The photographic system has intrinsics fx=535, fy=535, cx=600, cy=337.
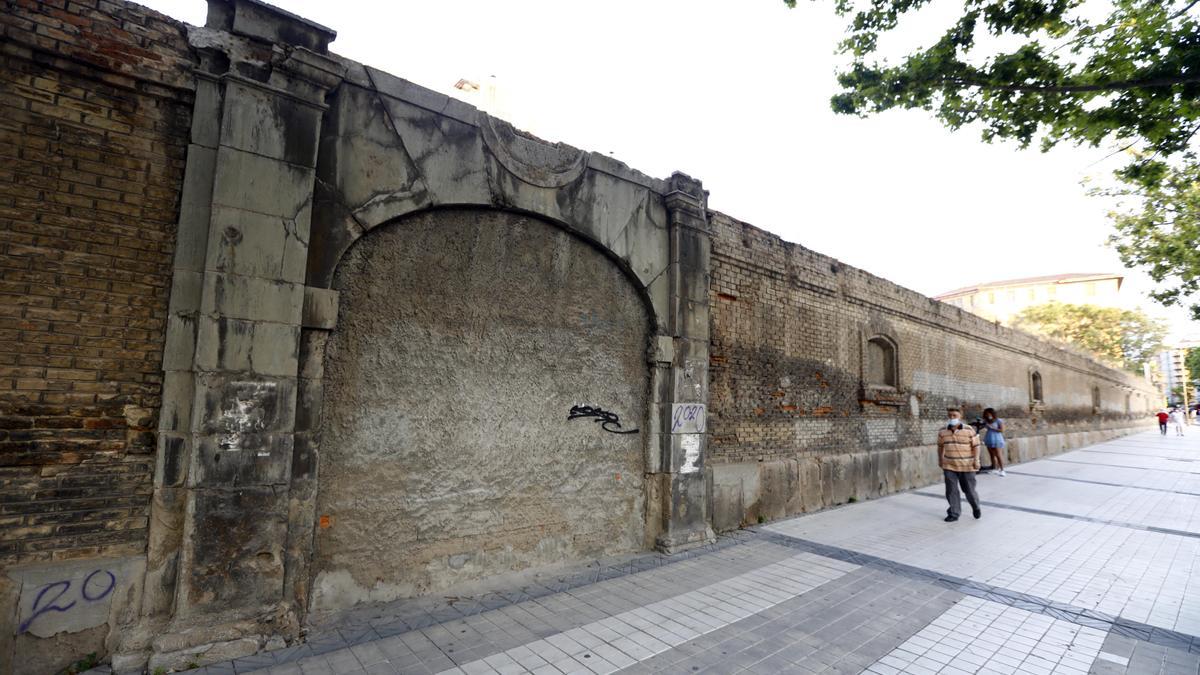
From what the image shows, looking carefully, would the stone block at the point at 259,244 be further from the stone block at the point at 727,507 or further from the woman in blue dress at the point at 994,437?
the woman in blue dress at the point at 994,437

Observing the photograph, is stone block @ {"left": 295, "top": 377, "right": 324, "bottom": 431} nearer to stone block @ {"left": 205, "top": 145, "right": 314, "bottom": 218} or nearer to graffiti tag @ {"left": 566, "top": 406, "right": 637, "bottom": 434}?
stone block @ {"left": 205, "top": 145, "right": 314, "bottom": 218}

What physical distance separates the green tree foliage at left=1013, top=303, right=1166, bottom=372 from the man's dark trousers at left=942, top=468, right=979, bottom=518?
3767cm

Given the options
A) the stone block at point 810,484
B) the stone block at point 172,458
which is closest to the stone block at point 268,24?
the stone block at point 172,458

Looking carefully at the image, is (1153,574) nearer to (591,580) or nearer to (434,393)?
(591,580)

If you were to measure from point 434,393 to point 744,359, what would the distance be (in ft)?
15.4

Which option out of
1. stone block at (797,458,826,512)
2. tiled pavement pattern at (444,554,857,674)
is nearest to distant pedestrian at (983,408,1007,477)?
stone block at (797,458,826,512)

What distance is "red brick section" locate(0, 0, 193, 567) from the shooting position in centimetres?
331

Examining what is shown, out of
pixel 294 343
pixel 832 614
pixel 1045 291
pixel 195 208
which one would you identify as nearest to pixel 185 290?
pixel 195 208

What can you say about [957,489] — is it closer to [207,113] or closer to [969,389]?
[969,389]

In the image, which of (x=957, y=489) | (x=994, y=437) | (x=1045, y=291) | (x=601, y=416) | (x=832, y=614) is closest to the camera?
(x=832, y=614)

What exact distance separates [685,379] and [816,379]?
11.6 ft

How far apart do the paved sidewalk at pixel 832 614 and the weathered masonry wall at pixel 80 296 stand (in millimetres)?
1151

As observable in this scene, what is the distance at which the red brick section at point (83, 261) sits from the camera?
3309mm

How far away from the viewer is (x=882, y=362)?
11.2 meters
